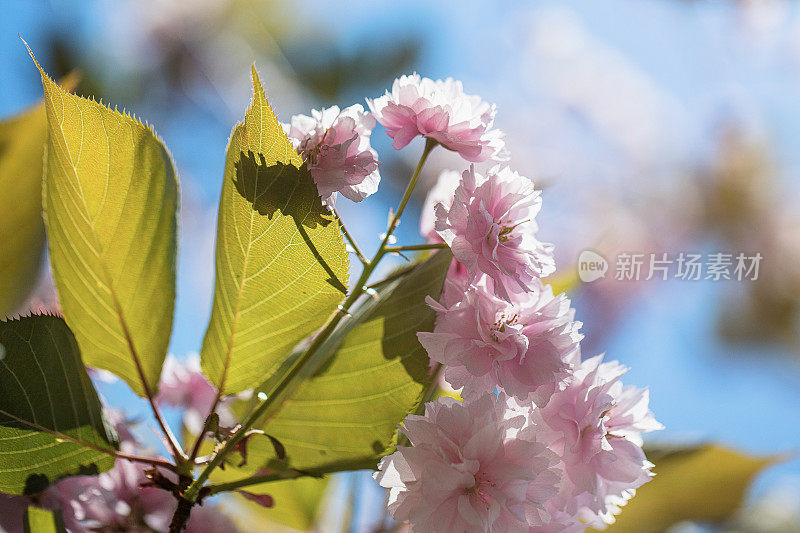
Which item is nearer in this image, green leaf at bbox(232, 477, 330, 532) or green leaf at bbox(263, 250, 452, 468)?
green leaf at bbox(263, 250, 452, 468)

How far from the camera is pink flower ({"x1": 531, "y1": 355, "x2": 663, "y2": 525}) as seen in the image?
0.22m

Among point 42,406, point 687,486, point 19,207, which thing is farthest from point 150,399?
point 687,486

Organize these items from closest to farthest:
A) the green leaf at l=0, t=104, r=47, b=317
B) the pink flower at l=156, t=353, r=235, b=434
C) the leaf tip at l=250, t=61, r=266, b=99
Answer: the leaf tip at l=250, t=61, r=266, b=99
the green leaf at l=0, t=104, r=47, b=317
the pink flower at l=156, t=353, r=235, b=434

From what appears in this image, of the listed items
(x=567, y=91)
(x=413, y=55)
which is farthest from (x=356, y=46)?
(x=567, y=91)

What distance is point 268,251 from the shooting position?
216 mm

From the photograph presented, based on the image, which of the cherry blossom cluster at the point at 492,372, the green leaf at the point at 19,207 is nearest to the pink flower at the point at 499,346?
the cherry blossom cluster at the point at 492,372

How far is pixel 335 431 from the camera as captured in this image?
9.4 inches

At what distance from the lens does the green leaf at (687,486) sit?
0.35 m

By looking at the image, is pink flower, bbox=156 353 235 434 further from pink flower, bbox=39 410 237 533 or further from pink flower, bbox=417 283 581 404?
pink flower, bbox=417 283 581 404

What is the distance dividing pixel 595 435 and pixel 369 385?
0.08m

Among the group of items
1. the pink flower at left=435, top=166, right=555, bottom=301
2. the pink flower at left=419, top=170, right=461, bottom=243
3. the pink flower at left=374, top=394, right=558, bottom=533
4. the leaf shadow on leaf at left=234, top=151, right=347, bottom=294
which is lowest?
the pink flower at left=374, top=394, right=558, bottom=533

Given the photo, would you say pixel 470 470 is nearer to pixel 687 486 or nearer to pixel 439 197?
pixel 439 197

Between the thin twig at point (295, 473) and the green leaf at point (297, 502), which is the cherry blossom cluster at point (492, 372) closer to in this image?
the thin twig at point (295, 473)

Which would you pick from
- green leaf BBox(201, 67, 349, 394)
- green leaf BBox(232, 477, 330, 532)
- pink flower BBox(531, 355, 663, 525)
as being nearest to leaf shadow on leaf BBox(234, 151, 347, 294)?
green leaf BBox(201, 67, 349, 394)
